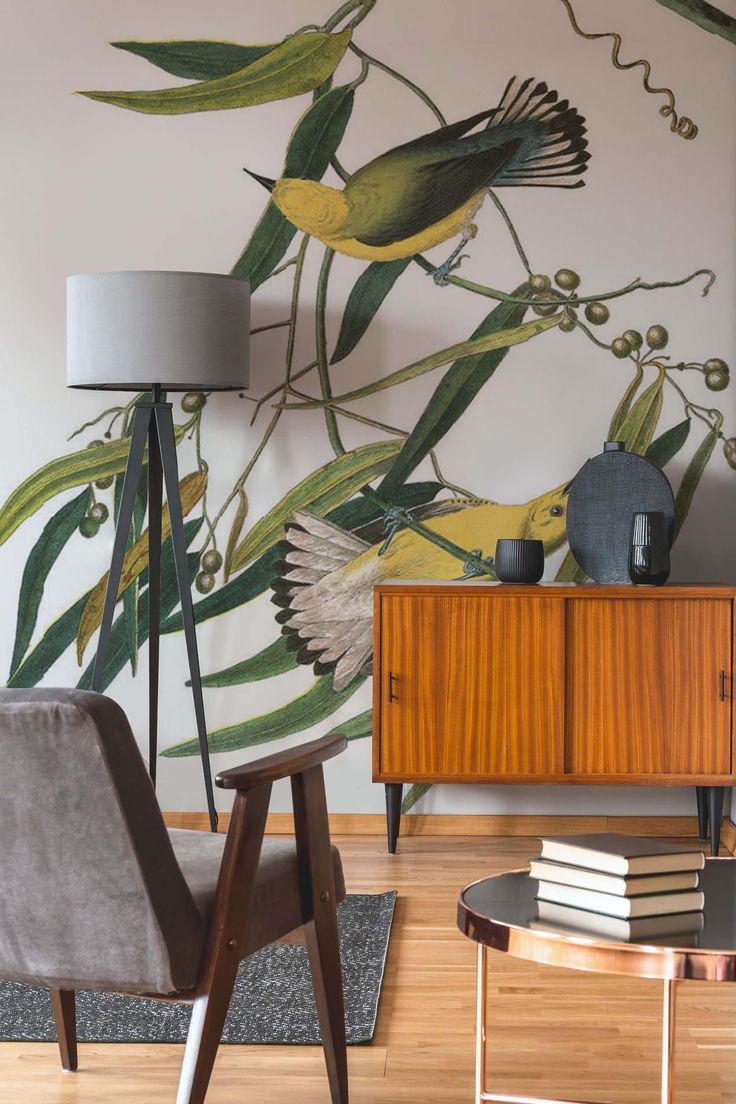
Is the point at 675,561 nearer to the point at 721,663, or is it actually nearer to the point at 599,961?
the point at 721,663

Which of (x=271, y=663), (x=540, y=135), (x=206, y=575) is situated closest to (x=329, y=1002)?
(x=271, y=663)

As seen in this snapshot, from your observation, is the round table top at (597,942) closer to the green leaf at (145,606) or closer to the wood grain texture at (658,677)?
the wood grain texture at (658,677)

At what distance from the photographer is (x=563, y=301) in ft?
13.2

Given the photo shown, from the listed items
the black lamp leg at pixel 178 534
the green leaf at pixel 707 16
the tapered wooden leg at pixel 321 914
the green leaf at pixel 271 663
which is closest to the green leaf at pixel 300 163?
the black lamp leg at pixel 178 534

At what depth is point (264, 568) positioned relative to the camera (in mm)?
4090

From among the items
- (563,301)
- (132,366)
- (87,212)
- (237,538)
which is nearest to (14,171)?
(87,212)

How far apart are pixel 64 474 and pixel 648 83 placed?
88.8 inches

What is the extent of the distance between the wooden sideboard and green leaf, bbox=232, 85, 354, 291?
47.1 inches

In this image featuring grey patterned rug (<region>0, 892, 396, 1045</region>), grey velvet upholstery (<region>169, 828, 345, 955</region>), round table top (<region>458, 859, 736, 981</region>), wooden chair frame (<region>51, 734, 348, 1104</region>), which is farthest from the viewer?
grey patterned rug (<region>0, 892, 396, 1045</region>)

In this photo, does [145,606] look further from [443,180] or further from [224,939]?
[224,939]

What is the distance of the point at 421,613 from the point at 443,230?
4.17ft

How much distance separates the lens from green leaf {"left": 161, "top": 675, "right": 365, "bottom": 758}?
4090mm

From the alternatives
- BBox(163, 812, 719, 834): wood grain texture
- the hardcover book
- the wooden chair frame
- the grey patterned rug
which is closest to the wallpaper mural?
BBox(163, 812, 719, 834): wood grain texture

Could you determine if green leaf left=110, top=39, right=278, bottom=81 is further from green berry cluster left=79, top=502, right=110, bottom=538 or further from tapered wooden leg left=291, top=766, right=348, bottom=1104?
tapered wooden leg left=291, top=766, right=348, bottom=1104
